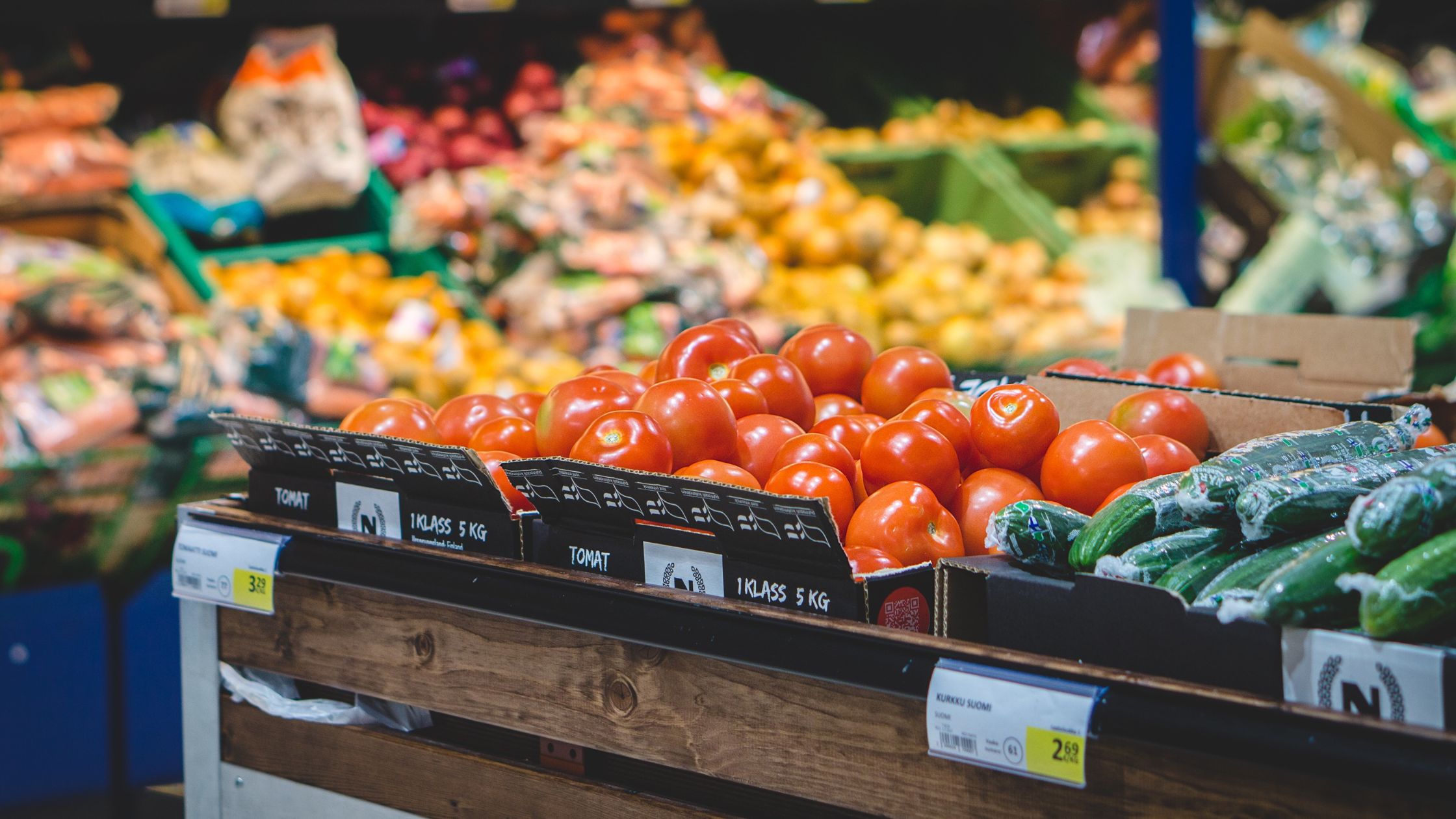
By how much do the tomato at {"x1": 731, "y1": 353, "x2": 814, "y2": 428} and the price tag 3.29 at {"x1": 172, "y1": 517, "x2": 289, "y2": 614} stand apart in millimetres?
712

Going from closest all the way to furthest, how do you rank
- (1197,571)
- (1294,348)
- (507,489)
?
(1197,571), (507,489), (1294,348)

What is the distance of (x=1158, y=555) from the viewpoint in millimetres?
1253

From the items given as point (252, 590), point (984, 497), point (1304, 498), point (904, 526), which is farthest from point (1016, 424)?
point (252, 590)

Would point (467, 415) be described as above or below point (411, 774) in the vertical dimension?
above

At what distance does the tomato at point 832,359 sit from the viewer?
2.04 m

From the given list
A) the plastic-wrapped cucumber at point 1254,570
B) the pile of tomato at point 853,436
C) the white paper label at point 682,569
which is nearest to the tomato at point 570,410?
the pile of tomato at point 853,436

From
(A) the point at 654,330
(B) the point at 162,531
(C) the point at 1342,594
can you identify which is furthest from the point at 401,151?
(C) the point at 1342,594

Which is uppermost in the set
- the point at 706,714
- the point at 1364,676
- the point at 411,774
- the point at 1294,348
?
the point at 1294,348

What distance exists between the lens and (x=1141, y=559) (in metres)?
1.24

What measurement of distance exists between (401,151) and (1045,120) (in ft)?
9.89

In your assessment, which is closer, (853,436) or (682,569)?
(682,569)

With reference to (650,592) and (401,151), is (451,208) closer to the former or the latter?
(401,151)

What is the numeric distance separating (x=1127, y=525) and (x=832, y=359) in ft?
2.66

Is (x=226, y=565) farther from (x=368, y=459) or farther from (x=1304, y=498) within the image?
(x=1304, y=498)
